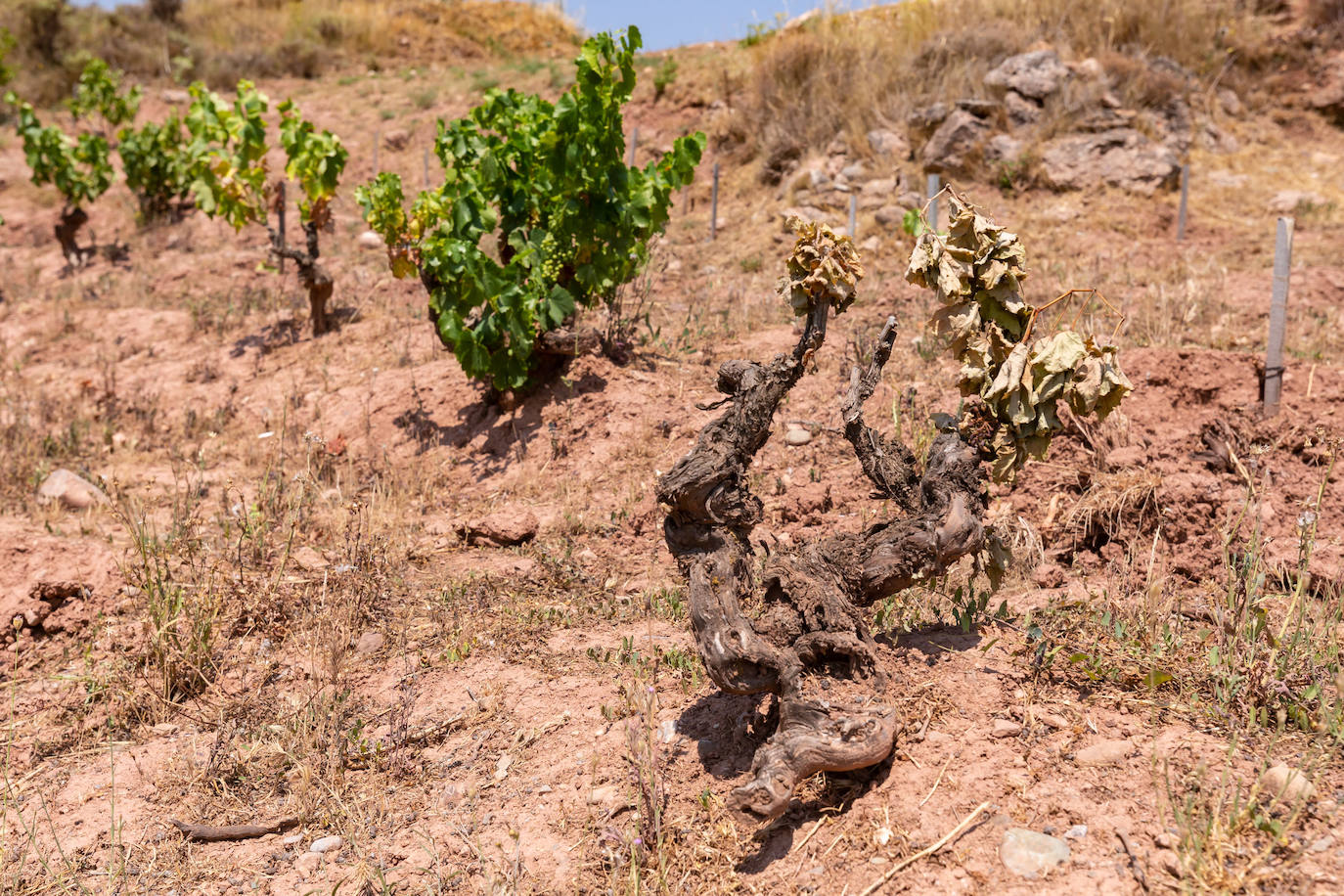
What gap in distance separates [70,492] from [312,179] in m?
3.43

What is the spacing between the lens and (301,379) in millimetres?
7328

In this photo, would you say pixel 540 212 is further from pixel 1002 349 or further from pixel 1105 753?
pixel 1105 753

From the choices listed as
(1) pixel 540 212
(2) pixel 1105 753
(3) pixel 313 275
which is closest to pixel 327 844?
(2) pixel 1105 753

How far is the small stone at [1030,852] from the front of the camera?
91.9 inches

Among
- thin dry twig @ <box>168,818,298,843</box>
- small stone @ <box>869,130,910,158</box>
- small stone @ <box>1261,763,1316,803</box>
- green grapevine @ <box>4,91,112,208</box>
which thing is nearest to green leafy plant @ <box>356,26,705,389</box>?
thin dry twig @ <box>168,818,298,843</box>

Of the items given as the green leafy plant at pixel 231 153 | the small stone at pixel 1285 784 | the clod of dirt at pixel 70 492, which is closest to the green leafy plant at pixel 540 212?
the clod of dirt at pixel 70 492

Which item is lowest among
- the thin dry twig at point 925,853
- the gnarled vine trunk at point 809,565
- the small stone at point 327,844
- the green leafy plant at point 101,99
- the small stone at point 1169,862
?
the small stone at point 327,844

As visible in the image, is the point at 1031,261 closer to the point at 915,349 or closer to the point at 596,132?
the point at 915,349

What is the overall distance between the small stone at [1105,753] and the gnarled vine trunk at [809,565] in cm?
52

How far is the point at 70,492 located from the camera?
5.60 m

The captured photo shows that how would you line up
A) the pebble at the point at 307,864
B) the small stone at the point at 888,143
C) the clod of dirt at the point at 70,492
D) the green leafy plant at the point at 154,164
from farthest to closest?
the green leafy plant at the point at 154,164
the small stone at the point at 888,143
the clod of dirt at the point at 70,492
the pebble at the point at 307,864

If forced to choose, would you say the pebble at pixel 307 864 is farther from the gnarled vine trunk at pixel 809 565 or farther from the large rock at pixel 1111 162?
the large rock at pixel 1111 162

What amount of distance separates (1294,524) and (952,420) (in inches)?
91.5

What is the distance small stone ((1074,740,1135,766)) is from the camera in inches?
104
